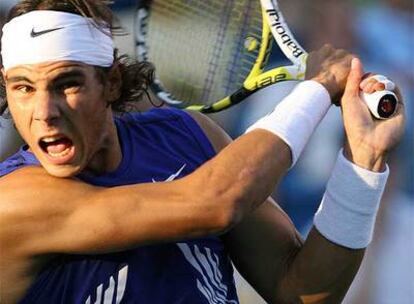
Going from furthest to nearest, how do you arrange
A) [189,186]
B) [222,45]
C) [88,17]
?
1. [222,45]
2. [88,17]
3. [189,186]

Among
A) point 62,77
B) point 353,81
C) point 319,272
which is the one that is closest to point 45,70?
point 62,77

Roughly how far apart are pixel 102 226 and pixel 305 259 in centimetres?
62

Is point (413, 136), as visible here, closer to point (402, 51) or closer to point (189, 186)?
point (402, 51)

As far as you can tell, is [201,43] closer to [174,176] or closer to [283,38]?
[283,38]

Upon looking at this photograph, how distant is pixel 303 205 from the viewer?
16.0 ft

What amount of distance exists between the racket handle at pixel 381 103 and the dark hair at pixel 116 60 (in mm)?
665

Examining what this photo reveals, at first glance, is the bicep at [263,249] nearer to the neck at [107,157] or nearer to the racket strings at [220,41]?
the neck at [107,157]

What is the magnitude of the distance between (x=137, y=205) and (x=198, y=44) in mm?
1486

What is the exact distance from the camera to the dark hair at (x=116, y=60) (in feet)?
9.74

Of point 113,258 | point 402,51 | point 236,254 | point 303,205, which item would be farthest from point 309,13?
point 113,258

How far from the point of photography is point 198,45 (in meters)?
4.13

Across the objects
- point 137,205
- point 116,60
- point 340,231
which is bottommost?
point 340,231

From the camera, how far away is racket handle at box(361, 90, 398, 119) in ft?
9.68

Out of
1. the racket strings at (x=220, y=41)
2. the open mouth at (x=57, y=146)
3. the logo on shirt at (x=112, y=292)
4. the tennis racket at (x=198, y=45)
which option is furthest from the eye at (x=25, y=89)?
the racket strings at (x=220, y=41)
